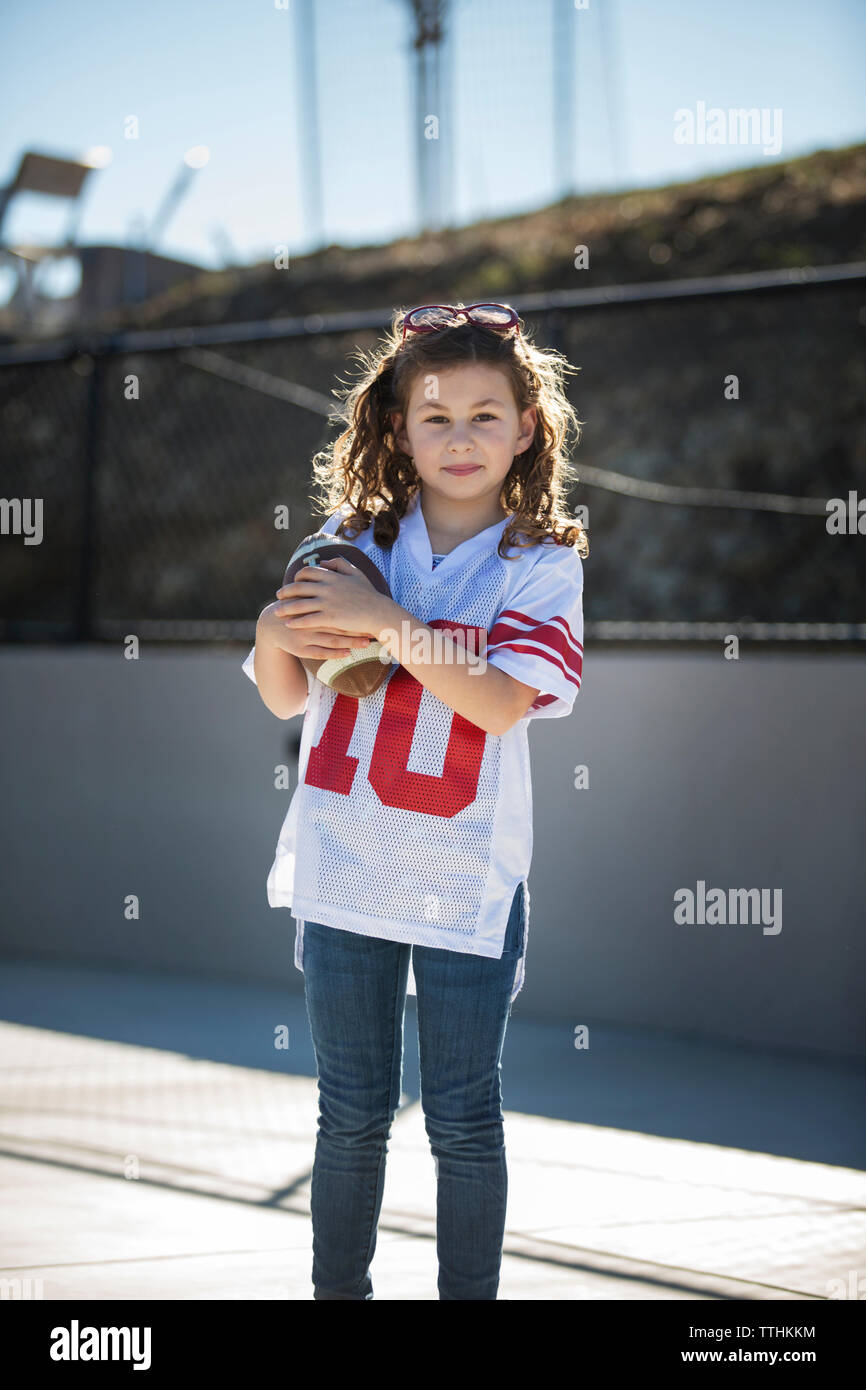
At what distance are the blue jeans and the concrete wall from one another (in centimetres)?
215

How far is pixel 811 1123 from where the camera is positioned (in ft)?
10.2

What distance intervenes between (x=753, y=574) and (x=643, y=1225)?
7.56 meters

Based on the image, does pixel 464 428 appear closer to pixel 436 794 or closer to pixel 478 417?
pixel 478 417

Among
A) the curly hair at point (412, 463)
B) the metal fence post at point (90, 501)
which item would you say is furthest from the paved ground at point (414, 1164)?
the metal fence post at point (90, 501)

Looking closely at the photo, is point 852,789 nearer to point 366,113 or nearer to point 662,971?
point 662,971

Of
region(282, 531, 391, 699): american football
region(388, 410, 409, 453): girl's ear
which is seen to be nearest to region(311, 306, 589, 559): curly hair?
region(388, 410, 409, 453): girl's ear

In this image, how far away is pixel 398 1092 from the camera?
5.94 ft

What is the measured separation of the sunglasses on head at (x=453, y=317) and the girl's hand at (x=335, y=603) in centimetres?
39

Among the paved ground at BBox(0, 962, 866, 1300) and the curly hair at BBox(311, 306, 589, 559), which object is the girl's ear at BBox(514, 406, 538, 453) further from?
the paved ground at BBox(0, 962, 866, 1300)

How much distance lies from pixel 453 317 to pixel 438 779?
0.68 m

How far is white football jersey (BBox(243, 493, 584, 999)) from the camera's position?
173cm

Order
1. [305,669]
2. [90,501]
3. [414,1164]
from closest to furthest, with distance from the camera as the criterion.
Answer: [305,669]
[414,1164]
[90,501]

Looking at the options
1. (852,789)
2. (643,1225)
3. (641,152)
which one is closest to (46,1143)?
(643,1225)

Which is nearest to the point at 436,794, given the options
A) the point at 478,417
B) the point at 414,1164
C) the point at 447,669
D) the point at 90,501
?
the point at 447,669
